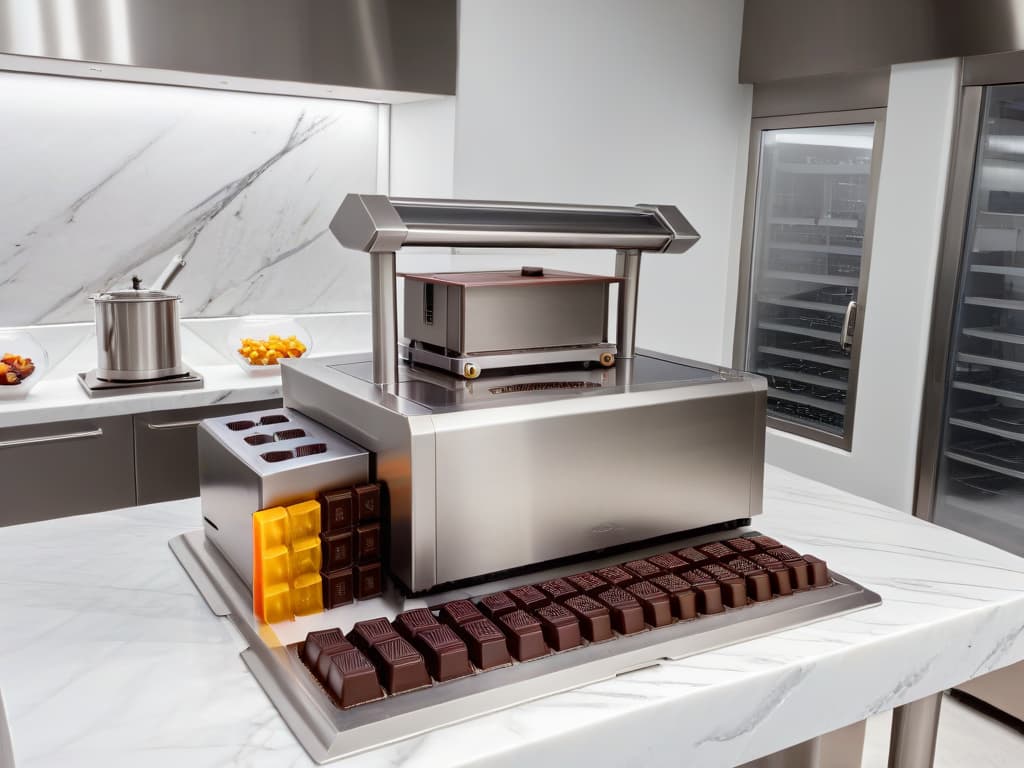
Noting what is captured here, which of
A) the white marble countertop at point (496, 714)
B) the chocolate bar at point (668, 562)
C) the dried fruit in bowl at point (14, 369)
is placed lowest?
the white marble countertop at point (496, 714)

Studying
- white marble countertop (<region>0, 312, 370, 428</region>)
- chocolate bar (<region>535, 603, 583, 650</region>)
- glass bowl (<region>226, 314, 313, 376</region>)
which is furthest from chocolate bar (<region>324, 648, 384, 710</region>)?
glass bowl (<region>226, 314, 313, 376</region>)

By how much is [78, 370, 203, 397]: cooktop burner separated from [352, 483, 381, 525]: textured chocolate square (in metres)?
1.55

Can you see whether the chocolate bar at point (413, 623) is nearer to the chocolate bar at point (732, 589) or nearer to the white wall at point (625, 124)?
the chocolate bar at point (732, 589)

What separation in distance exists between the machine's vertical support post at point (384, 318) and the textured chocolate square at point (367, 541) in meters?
0.26

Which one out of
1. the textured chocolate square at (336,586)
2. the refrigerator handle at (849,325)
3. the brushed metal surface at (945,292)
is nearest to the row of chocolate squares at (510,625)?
the textured chocolate square at (336,586)

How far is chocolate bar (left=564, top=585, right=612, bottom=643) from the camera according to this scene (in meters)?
1.09

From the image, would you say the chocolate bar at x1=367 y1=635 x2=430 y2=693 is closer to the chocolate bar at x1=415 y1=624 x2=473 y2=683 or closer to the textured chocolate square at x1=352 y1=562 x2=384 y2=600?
the chocolate bar at x1=415 y1=624 x2=473 y2=683

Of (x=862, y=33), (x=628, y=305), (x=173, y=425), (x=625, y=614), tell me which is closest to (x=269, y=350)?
(x=173, y=425)

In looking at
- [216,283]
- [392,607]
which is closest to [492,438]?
[392,607]

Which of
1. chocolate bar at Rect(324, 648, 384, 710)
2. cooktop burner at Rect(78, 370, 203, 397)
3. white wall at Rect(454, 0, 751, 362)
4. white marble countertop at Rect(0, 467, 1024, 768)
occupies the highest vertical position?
white wall at Rect(454, 0, 751, 362)

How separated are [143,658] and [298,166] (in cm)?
246

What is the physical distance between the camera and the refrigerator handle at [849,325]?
3.05 meters

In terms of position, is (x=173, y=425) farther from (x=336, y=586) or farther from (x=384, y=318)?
(x=336, y=586)

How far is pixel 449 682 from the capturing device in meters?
1.00
